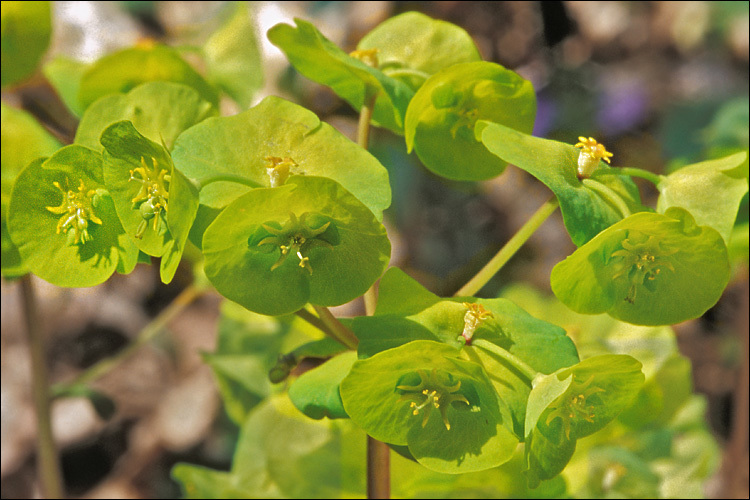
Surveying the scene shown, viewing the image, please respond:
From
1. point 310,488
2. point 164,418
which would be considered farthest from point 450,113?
point 164,418

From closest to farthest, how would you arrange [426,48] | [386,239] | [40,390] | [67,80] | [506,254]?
[386,239] < [506,254] < [426,48] < [67,80] < [40,390]

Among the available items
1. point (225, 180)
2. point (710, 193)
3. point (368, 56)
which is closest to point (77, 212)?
point (225, 180)

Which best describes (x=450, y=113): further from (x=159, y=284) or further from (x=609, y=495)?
(x=159, y=284)

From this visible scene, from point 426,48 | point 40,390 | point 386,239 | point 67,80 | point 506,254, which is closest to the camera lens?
point 386,239

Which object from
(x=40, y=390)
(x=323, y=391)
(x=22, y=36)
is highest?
(x=22, y=36)

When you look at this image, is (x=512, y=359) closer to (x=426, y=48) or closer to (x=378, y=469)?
(x=378, y=469)

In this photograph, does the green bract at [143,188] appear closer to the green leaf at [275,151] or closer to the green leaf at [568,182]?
the green leaf at [275,151]

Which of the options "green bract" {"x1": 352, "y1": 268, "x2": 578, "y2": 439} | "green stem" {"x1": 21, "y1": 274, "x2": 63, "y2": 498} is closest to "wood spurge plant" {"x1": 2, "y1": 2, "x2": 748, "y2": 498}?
"green bract" {"x1": 352, "y1": 268, "x2": 578, "y2": 439}
